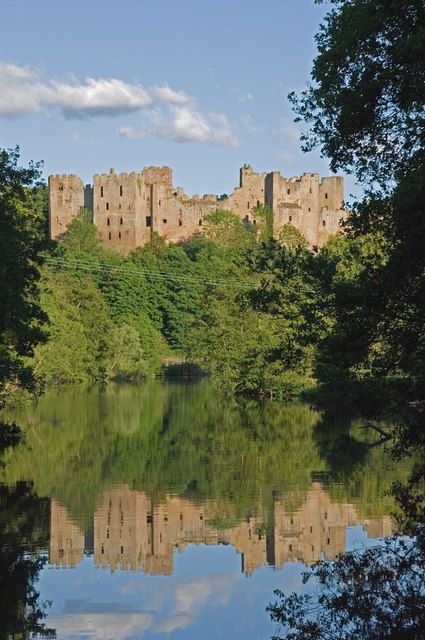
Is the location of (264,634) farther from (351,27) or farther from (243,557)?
(351,27)

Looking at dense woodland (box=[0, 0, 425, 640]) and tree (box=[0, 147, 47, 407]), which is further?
tree (box=[0, 147, 47, 407])

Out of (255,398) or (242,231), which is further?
(242,231)

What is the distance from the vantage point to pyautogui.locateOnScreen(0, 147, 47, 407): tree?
22.3 m

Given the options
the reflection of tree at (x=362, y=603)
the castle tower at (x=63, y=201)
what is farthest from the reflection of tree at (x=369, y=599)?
the castle tower at (x=63, y=201)

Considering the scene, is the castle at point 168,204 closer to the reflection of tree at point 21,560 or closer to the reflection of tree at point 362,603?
the reflection of tree at point 21,560

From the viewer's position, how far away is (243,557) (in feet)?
55.9

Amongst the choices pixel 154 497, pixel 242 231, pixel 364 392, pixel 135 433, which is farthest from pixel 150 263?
pixel 364 392

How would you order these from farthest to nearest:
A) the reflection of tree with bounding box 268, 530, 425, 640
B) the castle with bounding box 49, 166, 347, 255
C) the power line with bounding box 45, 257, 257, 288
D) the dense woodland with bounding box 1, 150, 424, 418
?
the castle with bounding box 49, 166, 347, 255
the power line with bounding box 45, 257, 257, 288
the dense woodland with bounding box 1, 150, 424, 418
the reflection of tree with bounding box 268, 530, 425, 640

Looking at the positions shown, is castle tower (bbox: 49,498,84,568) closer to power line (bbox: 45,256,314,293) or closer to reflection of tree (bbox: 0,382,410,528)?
reflection of tree (bbox: 0,382,410,528)

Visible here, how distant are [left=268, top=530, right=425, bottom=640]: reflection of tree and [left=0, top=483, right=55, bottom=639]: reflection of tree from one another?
2751 millimetres

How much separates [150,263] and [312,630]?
90638 mm

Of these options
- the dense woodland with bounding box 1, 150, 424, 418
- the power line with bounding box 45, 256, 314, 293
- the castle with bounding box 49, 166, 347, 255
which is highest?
the castle with bounding box 49, 166, 347, 255

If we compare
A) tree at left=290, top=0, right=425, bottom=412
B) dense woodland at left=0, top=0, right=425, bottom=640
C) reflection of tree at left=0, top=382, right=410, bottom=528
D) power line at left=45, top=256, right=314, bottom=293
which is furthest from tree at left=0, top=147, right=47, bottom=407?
power line at left=45, top=256, right=314, bottom=293

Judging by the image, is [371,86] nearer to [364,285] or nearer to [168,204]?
[364,285]
